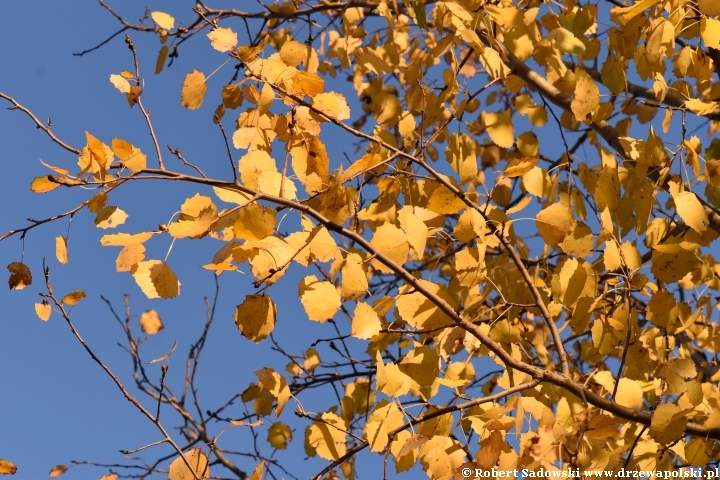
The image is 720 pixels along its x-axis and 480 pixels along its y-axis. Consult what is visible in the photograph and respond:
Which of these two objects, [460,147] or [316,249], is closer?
[316,249]

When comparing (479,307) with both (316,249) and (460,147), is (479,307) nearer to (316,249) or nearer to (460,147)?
(460,147)

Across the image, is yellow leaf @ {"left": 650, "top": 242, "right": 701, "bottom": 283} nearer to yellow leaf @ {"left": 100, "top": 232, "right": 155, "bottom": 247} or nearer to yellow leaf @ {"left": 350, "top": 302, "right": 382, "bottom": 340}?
yellow leaf @ {"left": 350, "top": 302, "right": 382, "bottom": 340}

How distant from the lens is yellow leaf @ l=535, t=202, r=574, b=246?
1.16 meters

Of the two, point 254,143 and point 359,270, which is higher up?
point 254,143

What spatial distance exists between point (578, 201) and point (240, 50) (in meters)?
1.15

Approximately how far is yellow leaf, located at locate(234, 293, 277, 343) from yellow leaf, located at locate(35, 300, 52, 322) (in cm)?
60

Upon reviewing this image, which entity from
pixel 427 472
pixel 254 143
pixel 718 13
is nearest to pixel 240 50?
pixel 254 143

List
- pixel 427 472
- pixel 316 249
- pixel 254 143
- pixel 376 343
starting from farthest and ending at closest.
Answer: pixel 376 343 → pixel 254 143 → pixel 427 472 → pixel 316 249

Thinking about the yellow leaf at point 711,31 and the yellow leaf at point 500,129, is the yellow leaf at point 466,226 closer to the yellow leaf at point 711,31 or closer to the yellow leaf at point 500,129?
the yellow leaf at point 500,129

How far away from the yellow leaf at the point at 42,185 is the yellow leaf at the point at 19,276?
1.33 ft

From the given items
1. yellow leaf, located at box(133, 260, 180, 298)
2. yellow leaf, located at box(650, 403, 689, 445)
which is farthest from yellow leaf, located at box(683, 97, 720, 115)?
yellow leaf, located at box(133, 260, 180, 298)

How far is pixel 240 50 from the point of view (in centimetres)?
119

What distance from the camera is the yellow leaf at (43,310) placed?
4.49 ft

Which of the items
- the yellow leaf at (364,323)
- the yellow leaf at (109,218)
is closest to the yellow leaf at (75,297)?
the yellow leaf at (109,218)
